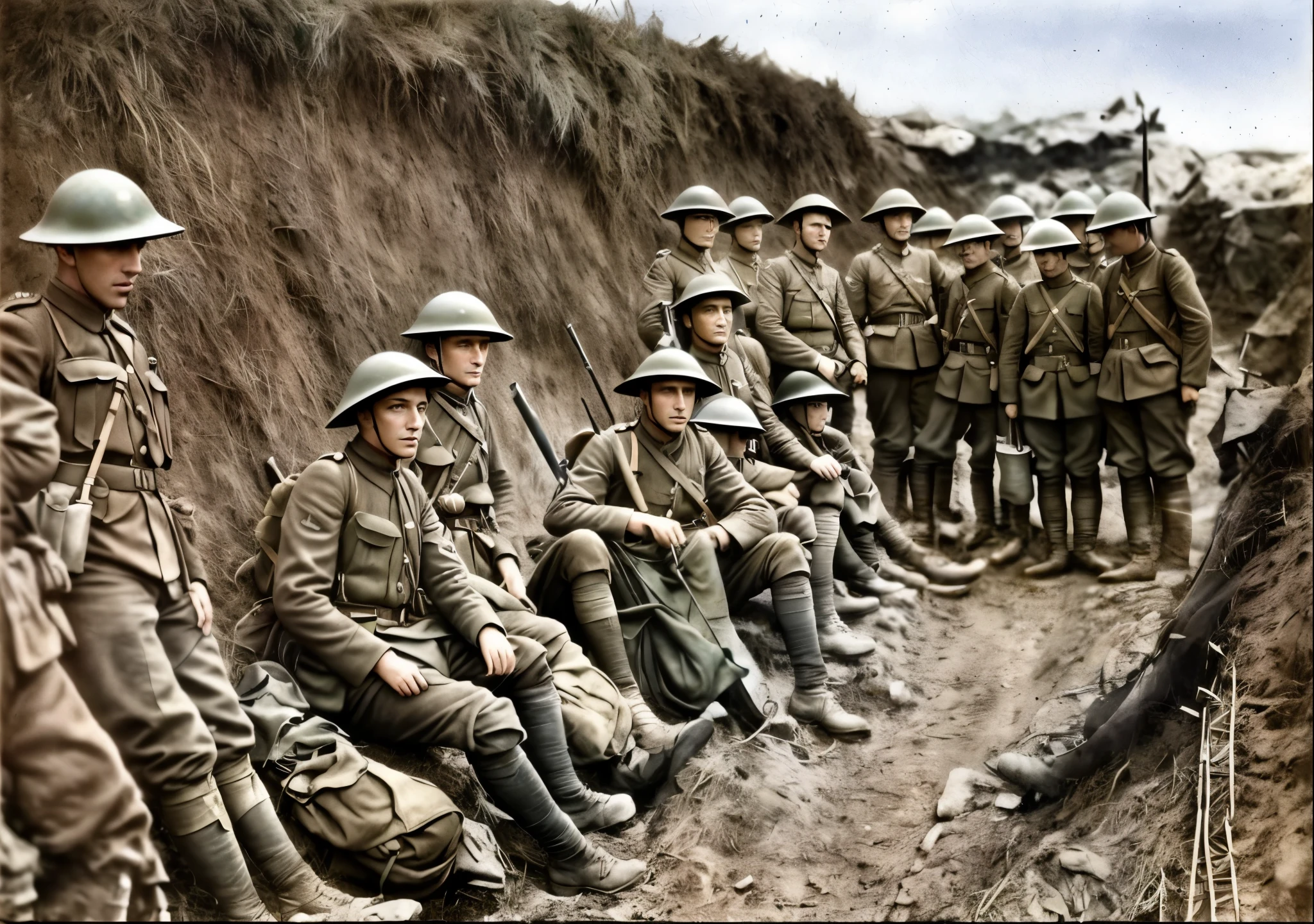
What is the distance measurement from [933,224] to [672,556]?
19.9ft

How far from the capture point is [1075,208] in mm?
11109

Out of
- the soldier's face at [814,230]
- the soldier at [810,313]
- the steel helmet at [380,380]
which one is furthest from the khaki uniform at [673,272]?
the steel helmet at [380,380]

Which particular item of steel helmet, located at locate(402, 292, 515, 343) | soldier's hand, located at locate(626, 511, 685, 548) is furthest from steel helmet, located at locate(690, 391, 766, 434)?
steel helmet, located at locate(402, 292, 515, 343)

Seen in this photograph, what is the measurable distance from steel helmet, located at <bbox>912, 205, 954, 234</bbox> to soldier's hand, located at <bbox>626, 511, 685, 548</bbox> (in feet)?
19.5

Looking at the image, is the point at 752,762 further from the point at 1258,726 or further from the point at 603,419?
the point at 603,419

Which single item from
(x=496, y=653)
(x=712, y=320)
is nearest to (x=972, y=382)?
(x=712, y=320)

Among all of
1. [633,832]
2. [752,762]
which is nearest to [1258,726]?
[752,762]

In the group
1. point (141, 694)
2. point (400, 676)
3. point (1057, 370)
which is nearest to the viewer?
point (141, 694)

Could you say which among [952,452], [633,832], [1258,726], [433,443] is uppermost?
[433,443]

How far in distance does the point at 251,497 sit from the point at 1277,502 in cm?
494

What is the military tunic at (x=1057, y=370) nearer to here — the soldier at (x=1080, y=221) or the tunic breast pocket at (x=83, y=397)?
the soldier at (x=1080, y=221)

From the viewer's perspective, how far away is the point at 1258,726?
16.5 ft

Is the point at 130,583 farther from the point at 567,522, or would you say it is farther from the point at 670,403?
the point at 670,403

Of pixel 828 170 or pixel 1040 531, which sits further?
pixel 828 170
